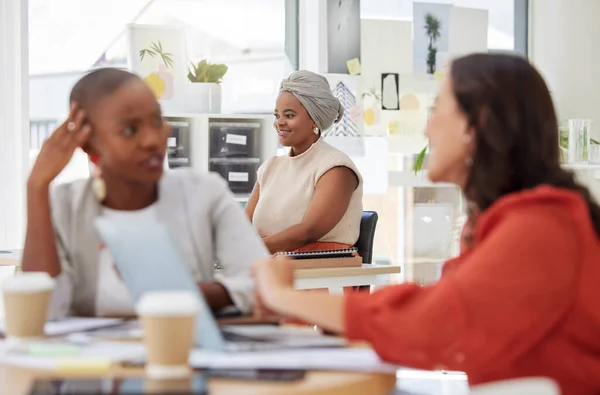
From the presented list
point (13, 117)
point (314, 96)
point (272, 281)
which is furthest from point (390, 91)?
point (272, 281)

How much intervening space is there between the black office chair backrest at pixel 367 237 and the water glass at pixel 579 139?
2.44m

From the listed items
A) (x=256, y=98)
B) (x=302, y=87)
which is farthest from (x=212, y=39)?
(x=302, y=87)

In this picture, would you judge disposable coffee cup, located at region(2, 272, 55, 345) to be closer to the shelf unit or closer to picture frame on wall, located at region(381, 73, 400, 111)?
the shelf unit

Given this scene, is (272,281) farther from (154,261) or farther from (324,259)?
(324,259)

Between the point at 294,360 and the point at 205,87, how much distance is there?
13.4ft

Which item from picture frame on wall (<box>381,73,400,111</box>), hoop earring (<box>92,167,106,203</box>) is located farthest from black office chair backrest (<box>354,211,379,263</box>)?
hoop earring (<box>92,167,106,203</box>)

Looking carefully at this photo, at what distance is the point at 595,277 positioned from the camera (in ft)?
4.64

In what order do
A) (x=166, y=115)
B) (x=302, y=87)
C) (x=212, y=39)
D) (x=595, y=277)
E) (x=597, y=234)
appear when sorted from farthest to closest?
(x=212, y=39) < (x=166, y=115) < (x=302, y=87) < (x=597, y=234) < (x=595, y=277)

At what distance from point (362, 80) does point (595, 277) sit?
4.66 m

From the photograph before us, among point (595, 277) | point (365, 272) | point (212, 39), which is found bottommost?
point (365, 272)

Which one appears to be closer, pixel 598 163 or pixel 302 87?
pixel 302 87

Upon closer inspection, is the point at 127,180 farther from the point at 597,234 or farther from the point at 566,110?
the point at 566,110

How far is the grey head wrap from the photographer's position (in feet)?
13.5

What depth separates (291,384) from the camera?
121cm
